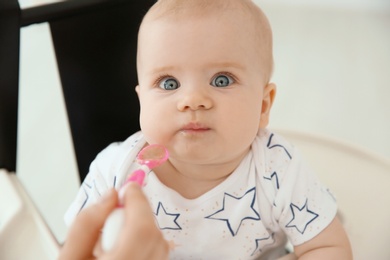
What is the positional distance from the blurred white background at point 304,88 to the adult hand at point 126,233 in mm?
893

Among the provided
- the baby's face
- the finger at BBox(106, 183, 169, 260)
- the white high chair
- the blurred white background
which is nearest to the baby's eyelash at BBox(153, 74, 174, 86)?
the baby's face

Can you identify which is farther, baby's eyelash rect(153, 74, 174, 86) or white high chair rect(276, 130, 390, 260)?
white high chair rect(276, 130, 390, 260)

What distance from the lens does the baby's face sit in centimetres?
65

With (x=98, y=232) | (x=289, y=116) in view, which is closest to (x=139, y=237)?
(x=98, y=232)

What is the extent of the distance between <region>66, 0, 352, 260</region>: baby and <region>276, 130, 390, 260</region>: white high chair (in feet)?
0.39

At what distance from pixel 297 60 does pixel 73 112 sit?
114 cm

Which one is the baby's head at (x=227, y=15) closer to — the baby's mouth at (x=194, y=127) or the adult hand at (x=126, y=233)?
the baby's mouth at (x=194, y=127)

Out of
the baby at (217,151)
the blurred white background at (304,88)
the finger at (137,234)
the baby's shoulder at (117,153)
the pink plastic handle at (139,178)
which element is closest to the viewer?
the finger at (137,234)

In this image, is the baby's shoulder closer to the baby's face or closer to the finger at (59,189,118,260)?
the baby's face

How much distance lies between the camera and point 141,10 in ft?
2.91

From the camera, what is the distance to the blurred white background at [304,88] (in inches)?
60.3

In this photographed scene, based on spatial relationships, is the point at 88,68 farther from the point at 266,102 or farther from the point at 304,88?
the point at 304,88

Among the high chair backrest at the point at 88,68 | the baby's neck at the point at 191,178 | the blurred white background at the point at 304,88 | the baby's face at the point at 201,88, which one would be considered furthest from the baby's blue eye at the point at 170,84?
the blurred white background at the point at 304,88

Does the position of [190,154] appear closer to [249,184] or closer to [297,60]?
[249,184]
